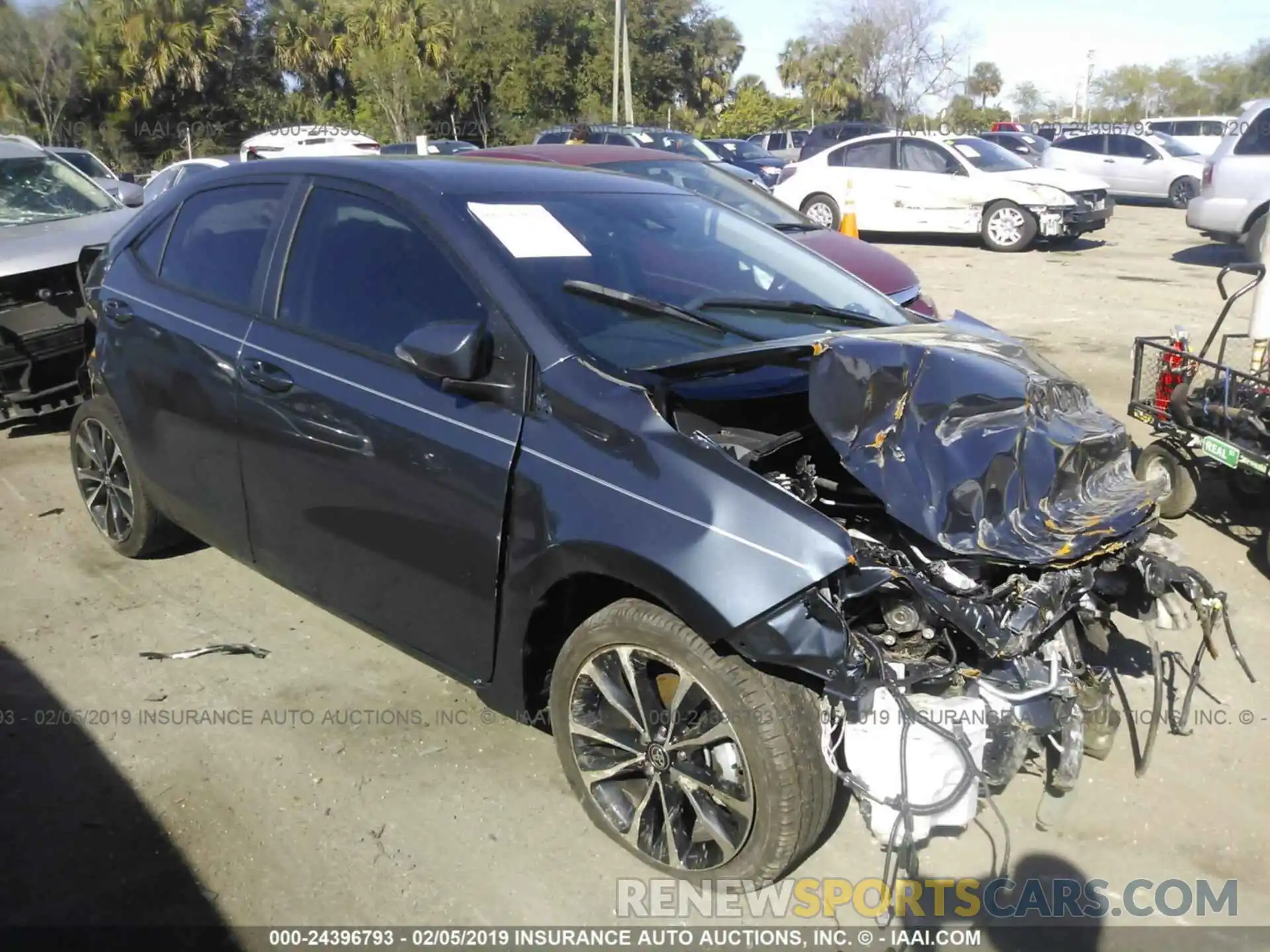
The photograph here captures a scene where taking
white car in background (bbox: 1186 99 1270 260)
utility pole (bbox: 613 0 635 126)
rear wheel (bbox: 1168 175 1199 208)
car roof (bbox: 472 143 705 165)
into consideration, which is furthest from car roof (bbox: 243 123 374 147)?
car roof (bbox: 472 143 705 165)

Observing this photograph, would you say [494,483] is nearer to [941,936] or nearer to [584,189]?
[584,189]

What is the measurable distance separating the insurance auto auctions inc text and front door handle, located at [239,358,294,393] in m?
1.89

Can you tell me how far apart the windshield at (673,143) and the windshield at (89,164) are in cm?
817

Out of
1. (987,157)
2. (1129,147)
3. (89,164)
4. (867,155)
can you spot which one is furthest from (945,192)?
(89,164)

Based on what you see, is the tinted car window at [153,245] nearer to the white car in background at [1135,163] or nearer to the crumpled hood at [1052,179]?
the crumpled hood at [1052,179]

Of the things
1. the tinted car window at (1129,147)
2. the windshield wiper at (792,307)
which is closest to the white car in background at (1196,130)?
the tinted car window at (1129,147)

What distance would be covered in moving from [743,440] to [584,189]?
4.41 feet

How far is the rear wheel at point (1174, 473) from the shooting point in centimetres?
539

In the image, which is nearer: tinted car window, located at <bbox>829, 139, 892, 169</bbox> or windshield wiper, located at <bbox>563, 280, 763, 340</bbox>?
windshield wiper, located at <bbox>563, 280, 763, 340</bbox>

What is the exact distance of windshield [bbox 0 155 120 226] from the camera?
7.99 meters

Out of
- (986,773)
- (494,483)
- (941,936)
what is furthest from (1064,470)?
(494,483)

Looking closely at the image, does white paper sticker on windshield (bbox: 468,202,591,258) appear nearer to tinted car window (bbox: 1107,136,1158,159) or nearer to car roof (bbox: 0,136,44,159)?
car roof (bbox: 0,136,44,159)

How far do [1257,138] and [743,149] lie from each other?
13364 mm

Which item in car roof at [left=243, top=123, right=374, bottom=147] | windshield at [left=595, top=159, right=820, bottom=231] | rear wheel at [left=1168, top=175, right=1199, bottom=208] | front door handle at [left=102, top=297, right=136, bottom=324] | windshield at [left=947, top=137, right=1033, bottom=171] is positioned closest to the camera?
front door handle at [left=102, top=297, right=136, bottom=324]
